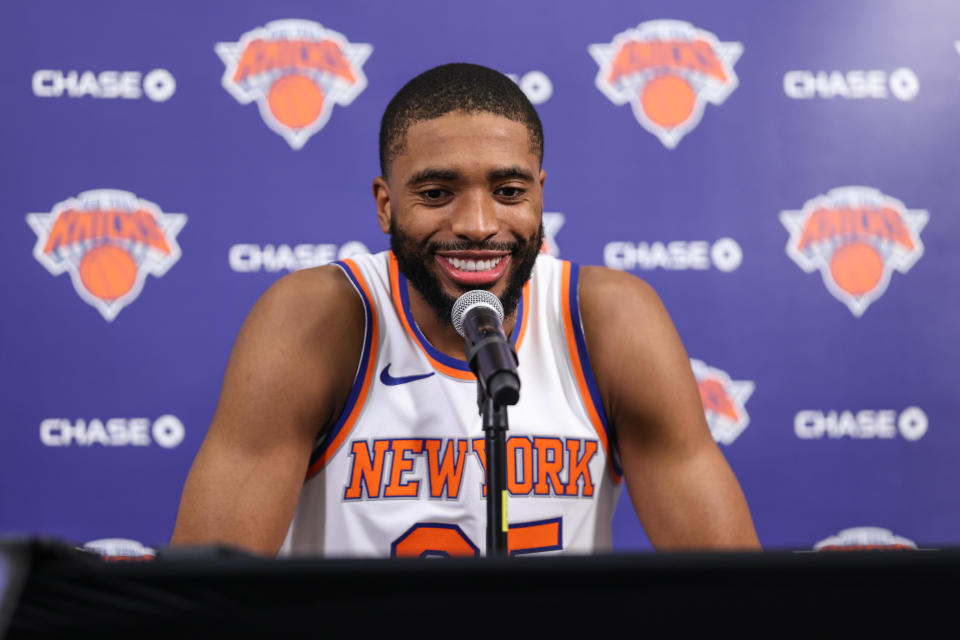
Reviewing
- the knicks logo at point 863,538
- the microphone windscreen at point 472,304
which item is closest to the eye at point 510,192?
the microphone windscreen at point 472,304

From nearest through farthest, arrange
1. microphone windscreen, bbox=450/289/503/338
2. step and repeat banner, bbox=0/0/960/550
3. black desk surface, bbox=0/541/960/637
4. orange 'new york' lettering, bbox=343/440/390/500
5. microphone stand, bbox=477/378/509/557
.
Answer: black desk surface, bbox=0/541/960/637 → microphone stand, bbox=477/378/509/557 → microphone windscreen, bbox=450/289/503/338 → orange 'new york' lettering, bbox=343/440/390/500 → step and repeat banner, bbox=0/0/960/550

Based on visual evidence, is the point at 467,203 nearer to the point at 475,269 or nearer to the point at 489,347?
the point at 475,269

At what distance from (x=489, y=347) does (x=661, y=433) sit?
586mm

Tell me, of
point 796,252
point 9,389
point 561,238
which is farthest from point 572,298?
point 9,389

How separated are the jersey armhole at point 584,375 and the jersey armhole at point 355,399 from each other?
306 mm

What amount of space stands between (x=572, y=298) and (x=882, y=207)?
108cm

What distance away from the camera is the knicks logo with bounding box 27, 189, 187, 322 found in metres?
2.05

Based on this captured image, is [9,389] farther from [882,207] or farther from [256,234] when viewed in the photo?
[882,207]

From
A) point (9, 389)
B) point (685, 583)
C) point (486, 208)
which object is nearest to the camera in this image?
point (685, 583)

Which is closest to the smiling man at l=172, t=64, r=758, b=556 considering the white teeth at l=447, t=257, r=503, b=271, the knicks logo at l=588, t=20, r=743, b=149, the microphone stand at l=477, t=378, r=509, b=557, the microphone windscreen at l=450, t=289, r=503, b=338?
the white teeth at l=447, t=257, r=503, b=271

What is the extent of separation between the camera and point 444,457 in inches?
52.2

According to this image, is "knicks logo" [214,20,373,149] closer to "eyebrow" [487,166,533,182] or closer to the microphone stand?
"eyebrow" [487,166,533,182]

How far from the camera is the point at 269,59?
6.89 feet

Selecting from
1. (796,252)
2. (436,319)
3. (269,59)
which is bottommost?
(436,319)
